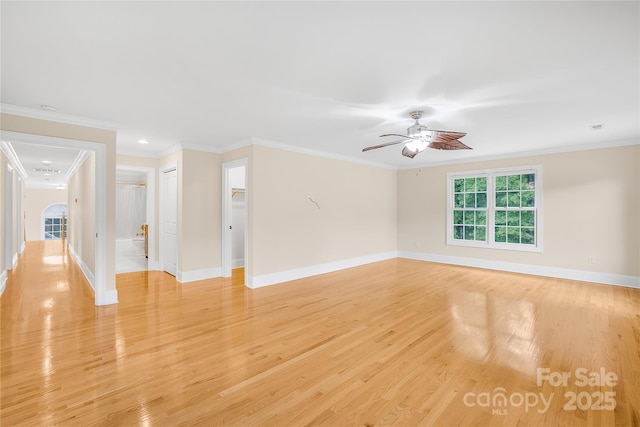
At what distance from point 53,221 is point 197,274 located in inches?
457

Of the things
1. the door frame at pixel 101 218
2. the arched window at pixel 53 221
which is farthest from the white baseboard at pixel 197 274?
the arched window at pixel 53 221

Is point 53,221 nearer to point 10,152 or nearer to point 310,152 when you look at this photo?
point 10,152

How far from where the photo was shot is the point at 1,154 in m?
4.83

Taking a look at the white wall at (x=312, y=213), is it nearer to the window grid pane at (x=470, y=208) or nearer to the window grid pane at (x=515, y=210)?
the window grid pane at (x=470, y=208)

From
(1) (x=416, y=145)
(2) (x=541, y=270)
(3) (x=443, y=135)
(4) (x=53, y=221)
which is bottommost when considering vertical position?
(2) (x=541, y=270)

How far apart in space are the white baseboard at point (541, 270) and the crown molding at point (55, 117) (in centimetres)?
698

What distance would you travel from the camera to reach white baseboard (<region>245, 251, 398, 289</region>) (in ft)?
15.9

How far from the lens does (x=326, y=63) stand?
7.72ft

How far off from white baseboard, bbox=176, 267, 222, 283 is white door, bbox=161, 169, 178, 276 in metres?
0.48

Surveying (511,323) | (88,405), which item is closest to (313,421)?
(88,405)

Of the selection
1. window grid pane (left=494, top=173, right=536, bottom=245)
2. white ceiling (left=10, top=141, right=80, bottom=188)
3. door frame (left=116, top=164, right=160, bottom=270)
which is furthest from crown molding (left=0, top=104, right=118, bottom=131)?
window grid pane (left=494, top=173, right=536, bottom=245)

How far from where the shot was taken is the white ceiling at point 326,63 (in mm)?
1785

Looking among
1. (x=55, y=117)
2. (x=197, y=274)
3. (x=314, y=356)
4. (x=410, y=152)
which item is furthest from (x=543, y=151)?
(x=55, y=117)

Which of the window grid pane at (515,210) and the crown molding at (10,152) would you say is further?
the window grid pane at (515,210)
